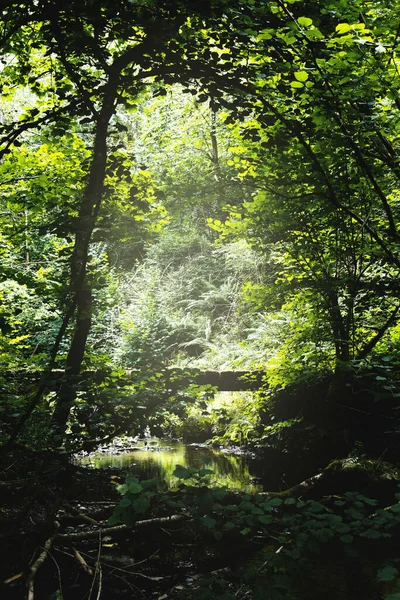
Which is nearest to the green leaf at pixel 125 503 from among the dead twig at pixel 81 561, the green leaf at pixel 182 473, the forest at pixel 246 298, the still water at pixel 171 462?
the forest at pixel 246 298

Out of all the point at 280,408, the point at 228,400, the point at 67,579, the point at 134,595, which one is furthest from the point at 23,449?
the point at 228,400

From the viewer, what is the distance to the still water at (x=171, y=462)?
22.4 ft

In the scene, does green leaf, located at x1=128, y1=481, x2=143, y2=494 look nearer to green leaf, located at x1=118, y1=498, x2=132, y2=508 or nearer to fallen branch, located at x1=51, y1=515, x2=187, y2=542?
green leaf, located at x1=118, y1=498, x2=132, y2=508

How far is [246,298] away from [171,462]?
4017 mm

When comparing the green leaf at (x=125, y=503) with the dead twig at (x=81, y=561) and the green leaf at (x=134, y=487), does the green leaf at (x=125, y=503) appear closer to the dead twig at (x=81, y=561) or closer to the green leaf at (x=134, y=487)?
the green leaf at (x=134, y=487)

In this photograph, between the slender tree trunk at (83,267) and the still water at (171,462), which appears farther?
the still water at (171,462)

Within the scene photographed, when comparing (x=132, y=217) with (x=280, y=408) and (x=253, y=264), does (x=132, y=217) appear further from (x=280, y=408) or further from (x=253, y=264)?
(x=253, y=264)

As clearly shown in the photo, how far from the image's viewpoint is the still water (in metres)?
6.84

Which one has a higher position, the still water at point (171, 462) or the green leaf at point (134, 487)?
the green leaf at point (134, 487)

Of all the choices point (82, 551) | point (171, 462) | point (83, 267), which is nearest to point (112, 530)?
point (82, 551)

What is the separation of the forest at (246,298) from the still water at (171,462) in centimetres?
10

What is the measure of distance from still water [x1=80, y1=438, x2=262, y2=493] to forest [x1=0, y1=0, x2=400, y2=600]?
0.10 m

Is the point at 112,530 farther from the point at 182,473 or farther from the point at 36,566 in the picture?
the point at 182,473

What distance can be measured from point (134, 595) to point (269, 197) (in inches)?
162
